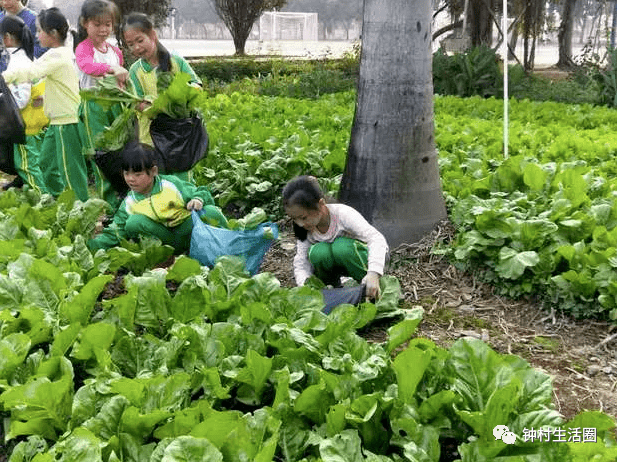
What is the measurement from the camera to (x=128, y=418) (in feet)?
8.52

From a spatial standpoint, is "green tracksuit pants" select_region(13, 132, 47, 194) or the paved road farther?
the paved road

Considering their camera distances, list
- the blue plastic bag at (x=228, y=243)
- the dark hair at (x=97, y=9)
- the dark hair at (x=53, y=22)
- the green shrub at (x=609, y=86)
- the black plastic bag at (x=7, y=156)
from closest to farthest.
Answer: the blue plastic bag at (x=228, y=243), the dark hair at (x=97, y=9), the dark hair at (x=53, y=22), the black plastic bag at (x=7, y=156), the green shrub at (x=609, y=86)

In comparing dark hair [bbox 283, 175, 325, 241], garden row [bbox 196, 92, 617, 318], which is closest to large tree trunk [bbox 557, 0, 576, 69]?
garden row [bbox 196, 92, 617, 318]

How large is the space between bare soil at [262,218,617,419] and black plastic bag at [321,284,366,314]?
0.57 ft

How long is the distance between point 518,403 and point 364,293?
1.38 metres

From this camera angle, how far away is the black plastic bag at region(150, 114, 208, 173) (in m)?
5.28

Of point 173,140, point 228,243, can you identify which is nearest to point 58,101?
point 173,140

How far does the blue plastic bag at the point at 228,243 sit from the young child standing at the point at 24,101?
7.85ft

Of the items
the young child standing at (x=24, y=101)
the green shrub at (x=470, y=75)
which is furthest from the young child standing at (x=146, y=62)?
the green shrub at (x=470, y=75)

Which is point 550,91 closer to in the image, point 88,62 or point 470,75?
point 470,75

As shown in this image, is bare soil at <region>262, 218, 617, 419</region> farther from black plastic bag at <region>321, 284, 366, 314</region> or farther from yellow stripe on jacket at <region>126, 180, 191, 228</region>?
yellow stripe on jacket at <region>126, 180, 191, 228</region>

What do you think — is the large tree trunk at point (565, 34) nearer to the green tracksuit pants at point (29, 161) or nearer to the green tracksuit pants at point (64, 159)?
the green tracksuit pants at point (29, 161)

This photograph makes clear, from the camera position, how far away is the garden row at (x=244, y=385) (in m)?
2.52

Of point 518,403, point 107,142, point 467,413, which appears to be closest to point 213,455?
point 467,413
